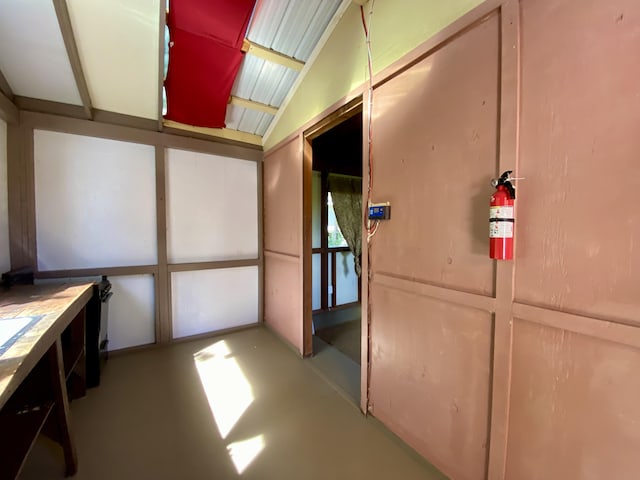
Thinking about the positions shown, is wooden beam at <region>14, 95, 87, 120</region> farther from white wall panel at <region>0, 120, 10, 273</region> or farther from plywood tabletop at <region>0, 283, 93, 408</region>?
plywood tabletop at <region>0, 283, 93, 408</region>

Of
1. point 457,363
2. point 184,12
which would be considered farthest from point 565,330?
point 184,12

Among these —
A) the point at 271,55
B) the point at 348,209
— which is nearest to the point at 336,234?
the point at 348,209

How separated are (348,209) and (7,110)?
371 cm

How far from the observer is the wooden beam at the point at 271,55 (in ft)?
7.14

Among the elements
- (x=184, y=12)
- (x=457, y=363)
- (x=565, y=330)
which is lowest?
(x=457, y=363)

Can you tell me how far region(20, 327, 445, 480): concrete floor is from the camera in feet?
4.73

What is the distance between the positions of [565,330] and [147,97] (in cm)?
347

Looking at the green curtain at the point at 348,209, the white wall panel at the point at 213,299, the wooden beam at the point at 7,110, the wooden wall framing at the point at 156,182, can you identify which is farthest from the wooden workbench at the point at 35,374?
the green curtain at the point at 348,209

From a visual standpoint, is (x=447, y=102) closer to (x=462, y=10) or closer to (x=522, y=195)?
(x=462, y=10)

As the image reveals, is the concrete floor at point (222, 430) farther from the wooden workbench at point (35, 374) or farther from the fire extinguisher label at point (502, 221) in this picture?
the fire extinguisher label at point (502, 221)

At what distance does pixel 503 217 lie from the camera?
3.36 ft

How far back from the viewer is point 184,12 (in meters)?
1.88

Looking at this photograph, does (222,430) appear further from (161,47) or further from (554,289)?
(161,47)

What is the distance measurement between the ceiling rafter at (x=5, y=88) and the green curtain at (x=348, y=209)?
3.36 m
